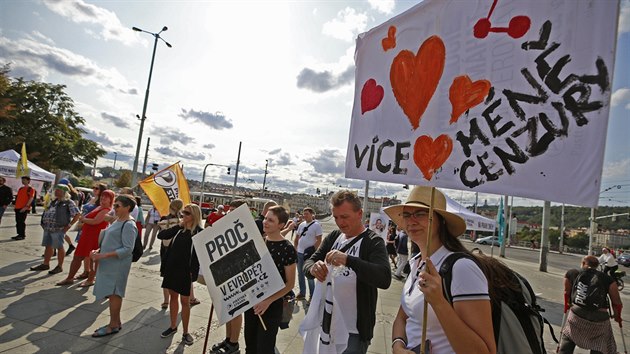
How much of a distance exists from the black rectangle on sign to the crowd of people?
380 mm

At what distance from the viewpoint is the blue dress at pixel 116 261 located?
4461 mm

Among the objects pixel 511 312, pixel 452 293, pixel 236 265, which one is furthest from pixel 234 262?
pixel 511 312

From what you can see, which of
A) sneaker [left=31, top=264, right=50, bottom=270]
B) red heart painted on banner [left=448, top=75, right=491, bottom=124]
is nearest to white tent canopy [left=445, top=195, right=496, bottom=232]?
red heart painted on banner [left=448, top=75, right=491, bottom=124]

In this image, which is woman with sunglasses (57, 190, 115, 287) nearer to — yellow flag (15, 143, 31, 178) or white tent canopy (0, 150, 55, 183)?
yellow flag (15, 143, 31, 178)

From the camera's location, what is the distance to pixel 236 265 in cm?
318

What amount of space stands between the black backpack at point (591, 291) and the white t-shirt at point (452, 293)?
4.11 metres

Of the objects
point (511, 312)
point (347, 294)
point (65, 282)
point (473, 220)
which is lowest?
point (65, 282)

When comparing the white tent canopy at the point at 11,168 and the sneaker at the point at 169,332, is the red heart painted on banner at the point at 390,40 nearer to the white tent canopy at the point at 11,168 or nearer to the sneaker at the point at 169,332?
the sneaker at the point at 169,332

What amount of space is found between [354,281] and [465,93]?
1586 millimetres

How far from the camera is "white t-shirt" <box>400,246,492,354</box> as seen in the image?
1506mm

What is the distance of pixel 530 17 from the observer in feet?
5.65

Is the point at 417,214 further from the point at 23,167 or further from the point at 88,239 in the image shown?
the point at 23,167

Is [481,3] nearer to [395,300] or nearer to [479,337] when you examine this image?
[479,337]

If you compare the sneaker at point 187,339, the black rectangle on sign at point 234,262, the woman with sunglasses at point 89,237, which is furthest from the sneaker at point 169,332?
the woman with sunglasses at point 89,237
